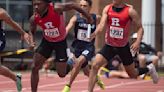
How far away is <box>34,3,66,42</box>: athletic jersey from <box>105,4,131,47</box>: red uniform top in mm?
922

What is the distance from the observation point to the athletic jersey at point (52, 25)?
12.2 metres

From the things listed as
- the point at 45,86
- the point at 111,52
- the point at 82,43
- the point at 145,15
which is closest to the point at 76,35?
the point at 82,43

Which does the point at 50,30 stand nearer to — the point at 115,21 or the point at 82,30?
the point at 115,21

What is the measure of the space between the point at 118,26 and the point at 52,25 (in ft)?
4.31

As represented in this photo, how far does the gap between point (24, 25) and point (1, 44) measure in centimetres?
1739

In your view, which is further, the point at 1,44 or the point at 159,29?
the point at 159,29

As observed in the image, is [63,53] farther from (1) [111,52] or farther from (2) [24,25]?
(2) [24,25]

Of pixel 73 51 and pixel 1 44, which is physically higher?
pixel 1 44

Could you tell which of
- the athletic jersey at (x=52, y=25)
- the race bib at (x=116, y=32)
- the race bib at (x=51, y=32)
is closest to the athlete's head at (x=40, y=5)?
the athletic jersey at (x=52, y=25)

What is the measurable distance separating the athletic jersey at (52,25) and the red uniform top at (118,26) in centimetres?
92

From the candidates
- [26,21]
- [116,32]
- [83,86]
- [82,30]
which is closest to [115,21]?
[116,32]

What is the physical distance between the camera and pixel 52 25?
486 inches

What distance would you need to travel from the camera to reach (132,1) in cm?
3150

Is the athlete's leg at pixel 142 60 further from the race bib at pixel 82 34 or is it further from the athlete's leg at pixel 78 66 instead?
the athlete's leg at pixel 78 66
